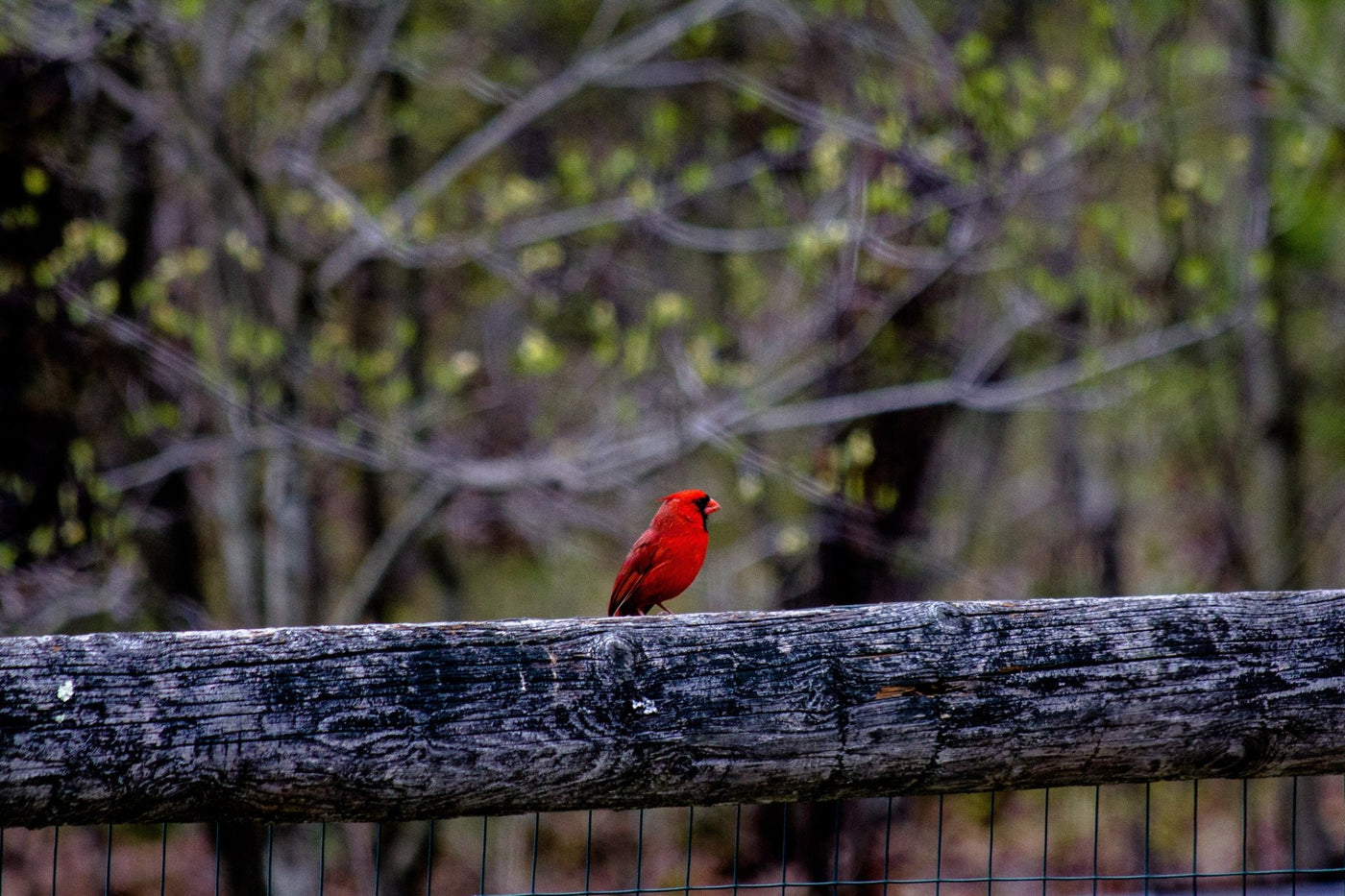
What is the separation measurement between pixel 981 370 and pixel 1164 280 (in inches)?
41.1

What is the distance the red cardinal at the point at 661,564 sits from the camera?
2.72m

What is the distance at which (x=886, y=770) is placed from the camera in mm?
1534

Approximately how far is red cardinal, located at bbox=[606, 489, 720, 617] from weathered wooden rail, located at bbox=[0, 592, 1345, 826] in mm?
1155

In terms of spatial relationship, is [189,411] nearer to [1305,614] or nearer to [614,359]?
[614,359]

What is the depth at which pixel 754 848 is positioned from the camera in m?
7.80

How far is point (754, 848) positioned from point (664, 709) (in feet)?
22.1

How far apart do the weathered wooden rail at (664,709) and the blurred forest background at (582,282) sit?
349cm

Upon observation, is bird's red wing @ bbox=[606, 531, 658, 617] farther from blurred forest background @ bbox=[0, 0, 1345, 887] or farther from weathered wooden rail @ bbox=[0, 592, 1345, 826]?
blurred forest background @ bbox=[0, 0, 1345, 887]

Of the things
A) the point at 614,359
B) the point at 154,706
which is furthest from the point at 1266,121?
the point at 154,706

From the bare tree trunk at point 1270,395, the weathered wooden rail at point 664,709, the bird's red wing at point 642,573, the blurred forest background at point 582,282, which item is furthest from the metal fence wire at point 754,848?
the weathered wooden rail at point 664,709

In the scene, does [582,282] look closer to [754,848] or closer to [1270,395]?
[1270,395]

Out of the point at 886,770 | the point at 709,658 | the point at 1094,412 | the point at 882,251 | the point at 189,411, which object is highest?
the point at 1094,412

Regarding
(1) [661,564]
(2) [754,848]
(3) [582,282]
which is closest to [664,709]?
(1) [661,564]

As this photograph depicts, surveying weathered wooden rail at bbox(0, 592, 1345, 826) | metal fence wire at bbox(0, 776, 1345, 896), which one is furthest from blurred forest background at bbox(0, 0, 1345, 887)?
weathered wooden rail at bbox(0, 592, 1345, 826)
